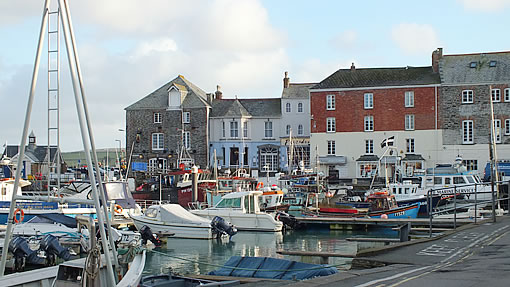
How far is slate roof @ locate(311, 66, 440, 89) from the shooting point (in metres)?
60.0

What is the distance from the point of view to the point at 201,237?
3388 cm

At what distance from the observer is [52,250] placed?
2356cm

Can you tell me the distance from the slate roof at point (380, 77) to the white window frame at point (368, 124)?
3146mm

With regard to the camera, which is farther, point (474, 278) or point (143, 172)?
point (143, 172)

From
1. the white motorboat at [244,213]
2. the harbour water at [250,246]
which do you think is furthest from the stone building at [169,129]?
the harbour water at [250,246]

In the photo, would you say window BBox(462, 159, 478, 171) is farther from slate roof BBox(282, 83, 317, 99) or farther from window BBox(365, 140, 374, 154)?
slate roof BBox(282, 83, 317, 99)

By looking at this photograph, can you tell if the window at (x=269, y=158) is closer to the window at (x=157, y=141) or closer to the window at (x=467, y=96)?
the window at (x=157, y=141)

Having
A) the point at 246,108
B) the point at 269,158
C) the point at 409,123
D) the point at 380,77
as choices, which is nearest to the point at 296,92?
the point at 246,108

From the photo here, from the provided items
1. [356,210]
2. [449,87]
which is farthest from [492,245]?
[449,87]

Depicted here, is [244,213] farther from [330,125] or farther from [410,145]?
[410,145]

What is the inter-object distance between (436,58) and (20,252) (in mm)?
47058

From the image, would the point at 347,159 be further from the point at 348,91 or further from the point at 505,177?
the point at 505,177

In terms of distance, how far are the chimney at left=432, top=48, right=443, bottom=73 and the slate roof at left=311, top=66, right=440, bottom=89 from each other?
489 millimetres

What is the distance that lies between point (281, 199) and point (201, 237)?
33.7 ft
